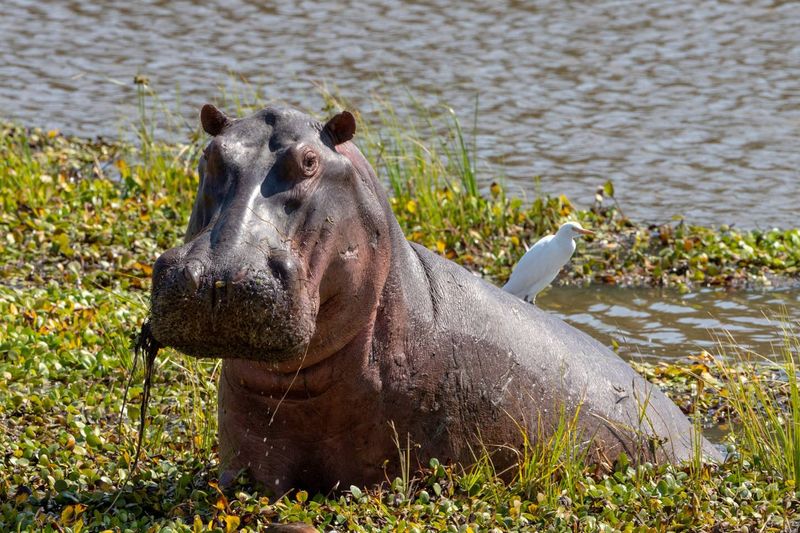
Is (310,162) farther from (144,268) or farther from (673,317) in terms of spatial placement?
(673,317)

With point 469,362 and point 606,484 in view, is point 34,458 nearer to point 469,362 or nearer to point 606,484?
point 469,362

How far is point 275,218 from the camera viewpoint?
12.7ft

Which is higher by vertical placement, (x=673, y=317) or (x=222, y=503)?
(x=222, y=503)

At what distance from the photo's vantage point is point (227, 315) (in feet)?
12.0

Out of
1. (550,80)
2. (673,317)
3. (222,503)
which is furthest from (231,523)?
(550,80)

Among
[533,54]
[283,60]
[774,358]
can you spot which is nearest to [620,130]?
[533,54]

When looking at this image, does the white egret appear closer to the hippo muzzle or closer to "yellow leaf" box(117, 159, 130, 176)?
"yellow leaf" box(117, 159, 130, 176)

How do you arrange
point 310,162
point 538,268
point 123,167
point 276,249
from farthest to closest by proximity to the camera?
point 123,167
point 538,268
point 310,162
point 276,249

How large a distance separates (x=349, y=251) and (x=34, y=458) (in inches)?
74.5

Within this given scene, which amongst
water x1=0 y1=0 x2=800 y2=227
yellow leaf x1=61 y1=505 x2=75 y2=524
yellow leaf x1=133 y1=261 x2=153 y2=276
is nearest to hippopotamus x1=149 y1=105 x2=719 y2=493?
yellow leaf x1=61 y1=505 x2=75 y2=524

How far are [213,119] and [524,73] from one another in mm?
9826

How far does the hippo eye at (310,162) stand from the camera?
13.1 feet

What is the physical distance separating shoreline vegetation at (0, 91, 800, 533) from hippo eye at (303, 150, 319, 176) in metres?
0.98

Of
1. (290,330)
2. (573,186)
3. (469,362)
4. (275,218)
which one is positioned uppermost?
(275,218)
